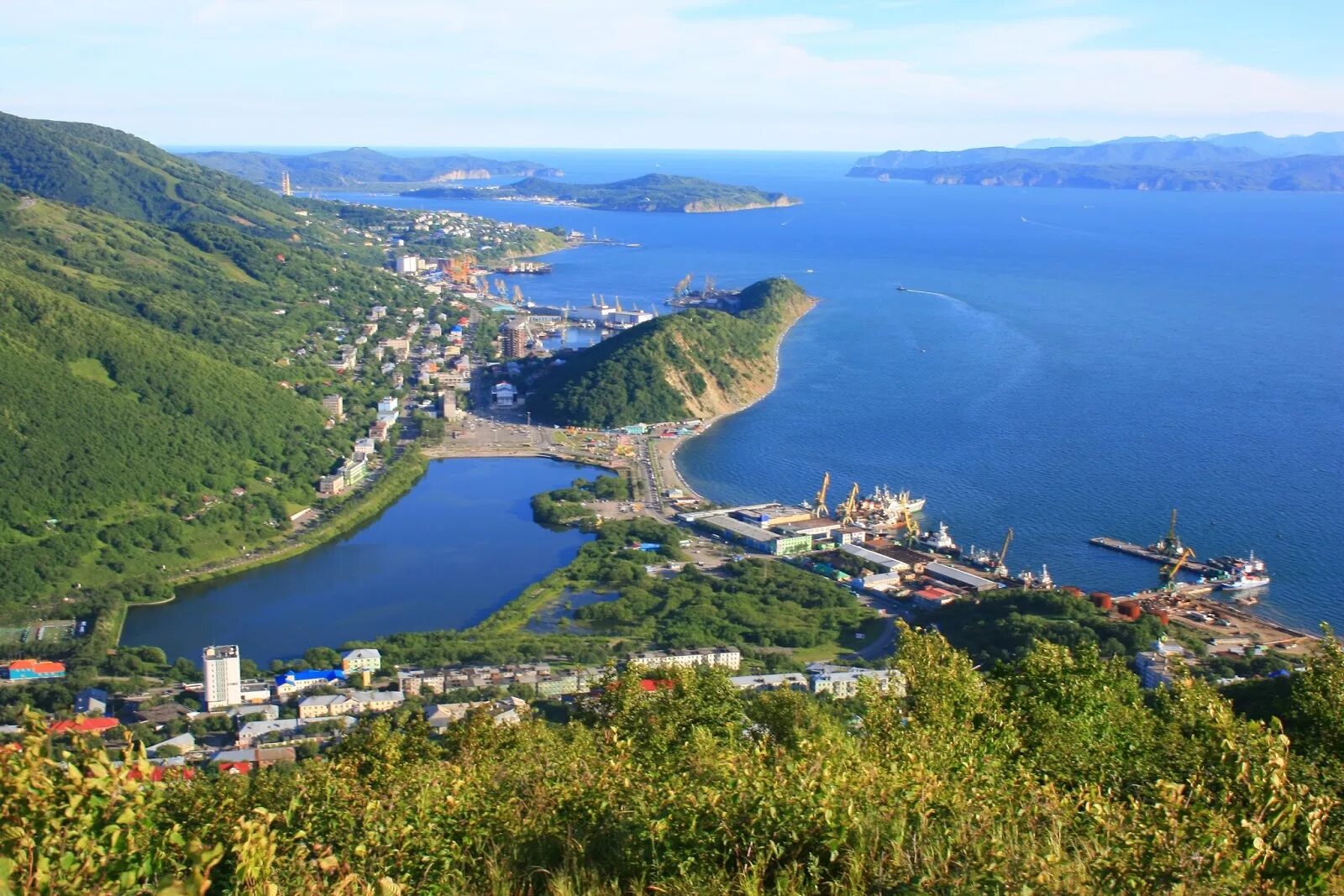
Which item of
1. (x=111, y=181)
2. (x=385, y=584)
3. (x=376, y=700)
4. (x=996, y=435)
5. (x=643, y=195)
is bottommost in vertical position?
(x=385, y=584)

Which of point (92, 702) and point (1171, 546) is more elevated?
point (1171, 546)

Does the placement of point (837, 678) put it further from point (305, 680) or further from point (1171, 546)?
point (1171, 546)

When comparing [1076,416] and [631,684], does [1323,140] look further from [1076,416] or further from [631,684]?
→ [631,684]

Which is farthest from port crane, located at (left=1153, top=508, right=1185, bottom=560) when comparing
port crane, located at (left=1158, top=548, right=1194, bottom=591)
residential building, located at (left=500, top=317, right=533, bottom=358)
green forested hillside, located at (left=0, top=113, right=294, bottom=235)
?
green forested hillside, located at (left=0, top=113, right=294, bottom=235)

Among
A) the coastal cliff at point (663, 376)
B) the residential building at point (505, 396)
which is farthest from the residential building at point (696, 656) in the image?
the residential building at point (505, 396)

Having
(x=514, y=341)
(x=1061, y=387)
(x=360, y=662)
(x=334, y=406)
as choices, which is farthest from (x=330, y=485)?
(x=1061, y=387)

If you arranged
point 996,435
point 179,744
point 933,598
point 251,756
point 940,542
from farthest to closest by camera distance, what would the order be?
point 996,435 < point 940,542 < point 933,598 < point 179,744 < point 251,756
